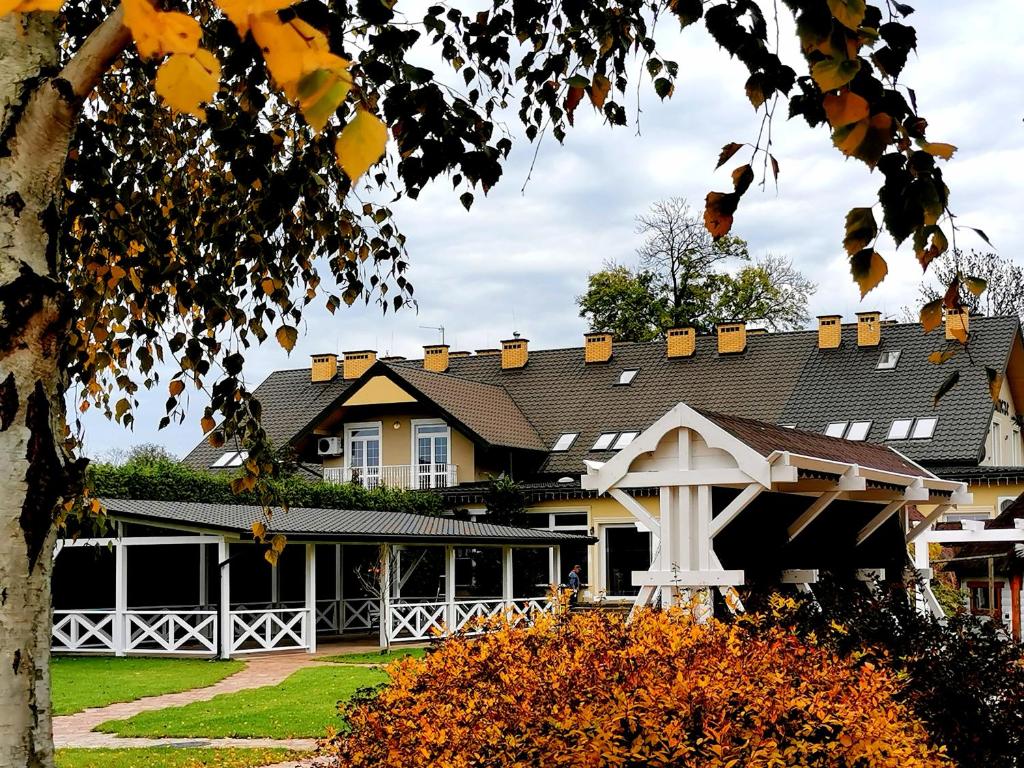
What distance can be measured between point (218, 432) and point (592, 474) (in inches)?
110

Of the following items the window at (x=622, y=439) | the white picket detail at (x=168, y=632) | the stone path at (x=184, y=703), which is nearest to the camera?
the stone path at (x=184, y=703)

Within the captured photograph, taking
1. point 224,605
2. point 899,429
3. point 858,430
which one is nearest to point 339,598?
point 224,605

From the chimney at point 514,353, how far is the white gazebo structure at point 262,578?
27.6ft

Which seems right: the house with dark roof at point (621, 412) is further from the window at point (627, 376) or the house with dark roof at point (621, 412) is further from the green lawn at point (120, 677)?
the green lawn at point (120, 677)

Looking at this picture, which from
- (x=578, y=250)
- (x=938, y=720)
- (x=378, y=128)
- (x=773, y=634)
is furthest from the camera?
(x=578, y=250)

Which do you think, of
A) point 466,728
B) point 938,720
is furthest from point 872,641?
point 466,728

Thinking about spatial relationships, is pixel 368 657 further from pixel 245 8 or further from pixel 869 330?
pixel 245 8

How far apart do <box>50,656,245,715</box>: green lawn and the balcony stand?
502 inches

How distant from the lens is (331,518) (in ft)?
84.8

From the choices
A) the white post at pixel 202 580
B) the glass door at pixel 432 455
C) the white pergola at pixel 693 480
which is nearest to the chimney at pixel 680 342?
the glass door at pixel 432 455

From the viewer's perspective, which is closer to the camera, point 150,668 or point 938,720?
point 938,720

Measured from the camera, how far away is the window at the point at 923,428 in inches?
1234

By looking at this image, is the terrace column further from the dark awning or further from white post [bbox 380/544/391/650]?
white post [bbox 380/544/391/650]

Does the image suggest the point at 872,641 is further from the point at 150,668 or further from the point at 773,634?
the point at 150,668
